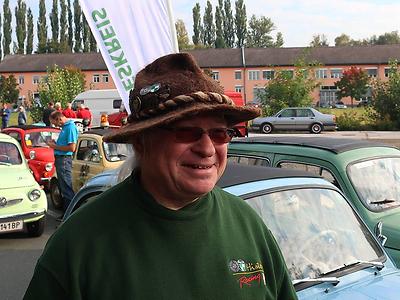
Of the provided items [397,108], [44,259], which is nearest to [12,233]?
[44,259]

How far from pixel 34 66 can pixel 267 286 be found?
8993 centimetres

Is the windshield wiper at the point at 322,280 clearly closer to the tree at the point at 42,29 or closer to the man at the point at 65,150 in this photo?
the man at the point at 65,150

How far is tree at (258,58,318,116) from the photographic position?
34688 millimetres

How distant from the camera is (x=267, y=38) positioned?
4326 inches

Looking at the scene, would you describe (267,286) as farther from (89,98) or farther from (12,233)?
(89,98)

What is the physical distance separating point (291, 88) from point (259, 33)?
77606 millimetres

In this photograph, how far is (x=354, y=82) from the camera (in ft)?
244

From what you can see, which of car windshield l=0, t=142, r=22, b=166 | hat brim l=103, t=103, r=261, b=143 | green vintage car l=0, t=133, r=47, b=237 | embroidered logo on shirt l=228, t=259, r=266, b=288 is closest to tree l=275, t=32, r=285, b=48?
car windshield l=0, t=142, r=22, b=166

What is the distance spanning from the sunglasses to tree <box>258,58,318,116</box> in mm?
33483

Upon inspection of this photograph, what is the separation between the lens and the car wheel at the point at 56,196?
10.5 metres

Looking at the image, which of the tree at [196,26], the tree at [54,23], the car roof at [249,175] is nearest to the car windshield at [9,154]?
the car roof at [249,175]

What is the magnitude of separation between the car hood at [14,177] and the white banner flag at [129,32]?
4.13 metres

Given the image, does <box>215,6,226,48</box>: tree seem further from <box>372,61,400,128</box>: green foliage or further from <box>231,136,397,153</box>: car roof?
<box>231,136,397,153</box>: car roof

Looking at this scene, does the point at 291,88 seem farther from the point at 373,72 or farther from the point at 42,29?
the point at 42,29
